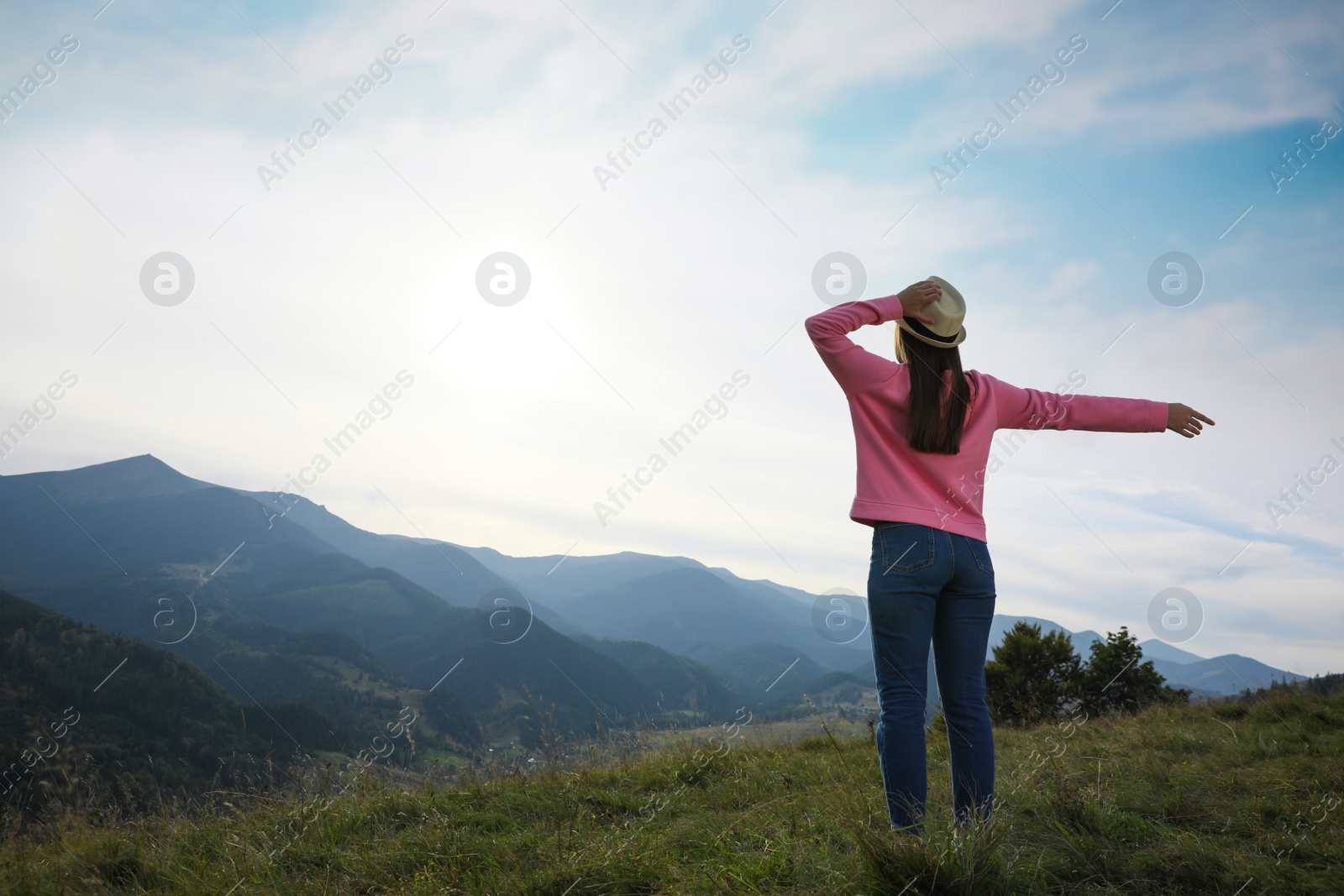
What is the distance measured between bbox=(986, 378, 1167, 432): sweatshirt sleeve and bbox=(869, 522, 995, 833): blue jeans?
0.64 meters

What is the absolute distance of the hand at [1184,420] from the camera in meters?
2.83

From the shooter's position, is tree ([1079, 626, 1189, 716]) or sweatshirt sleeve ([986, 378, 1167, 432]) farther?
tree ([1079, 626, 1189, 716])

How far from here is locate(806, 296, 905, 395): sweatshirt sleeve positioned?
2.57 metres

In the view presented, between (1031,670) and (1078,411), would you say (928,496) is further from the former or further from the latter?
(1031,670)

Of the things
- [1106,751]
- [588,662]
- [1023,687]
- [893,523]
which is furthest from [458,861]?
[588,662]

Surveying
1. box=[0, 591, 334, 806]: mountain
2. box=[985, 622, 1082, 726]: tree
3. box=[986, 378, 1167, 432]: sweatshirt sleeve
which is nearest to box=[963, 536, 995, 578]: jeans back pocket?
box=[986, 378, 1167, 432]: sweatshirt sleeve

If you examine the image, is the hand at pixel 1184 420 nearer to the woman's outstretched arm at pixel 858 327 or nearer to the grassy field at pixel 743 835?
the woman's outstretched arm at pixel 858 327

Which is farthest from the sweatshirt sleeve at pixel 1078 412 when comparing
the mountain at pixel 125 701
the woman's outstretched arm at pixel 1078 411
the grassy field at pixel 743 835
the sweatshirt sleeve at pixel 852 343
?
the mountain at pixel 125 701

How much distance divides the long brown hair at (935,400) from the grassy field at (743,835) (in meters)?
1.23

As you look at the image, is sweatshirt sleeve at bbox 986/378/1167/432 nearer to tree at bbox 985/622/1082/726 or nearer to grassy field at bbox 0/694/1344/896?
grassy field at bbox 0/694/1344/896

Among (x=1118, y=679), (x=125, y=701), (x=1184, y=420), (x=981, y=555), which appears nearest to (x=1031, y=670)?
(x=1118, y=679)

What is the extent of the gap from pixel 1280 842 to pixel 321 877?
3508mm

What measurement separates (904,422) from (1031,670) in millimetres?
12172

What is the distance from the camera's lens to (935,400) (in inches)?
101
